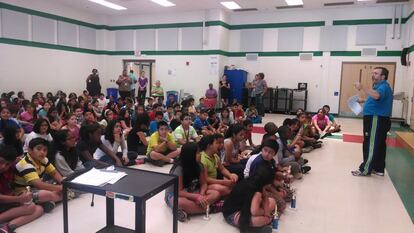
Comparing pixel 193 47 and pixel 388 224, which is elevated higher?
pixel 193 47

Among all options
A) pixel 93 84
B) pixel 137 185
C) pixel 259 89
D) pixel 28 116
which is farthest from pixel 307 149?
pixel 93 84

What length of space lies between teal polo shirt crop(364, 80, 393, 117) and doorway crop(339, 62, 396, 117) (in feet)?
27.0

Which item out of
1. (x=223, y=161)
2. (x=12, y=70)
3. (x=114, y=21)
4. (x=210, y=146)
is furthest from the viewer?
(x=114, y=21)

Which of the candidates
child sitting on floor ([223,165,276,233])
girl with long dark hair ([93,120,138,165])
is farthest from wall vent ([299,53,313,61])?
child sitting on floor ([223,165,276,233])

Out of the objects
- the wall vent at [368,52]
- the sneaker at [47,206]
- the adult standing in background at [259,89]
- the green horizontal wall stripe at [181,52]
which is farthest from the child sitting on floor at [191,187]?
the wall vent at [368,52]

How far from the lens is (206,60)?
14.0 m

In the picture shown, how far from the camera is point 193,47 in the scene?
14258mm

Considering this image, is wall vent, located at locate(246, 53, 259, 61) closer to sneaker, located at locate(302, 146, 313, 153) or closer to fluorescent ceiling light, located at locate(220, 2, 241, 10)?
fluorescent ceiling light, located at locate(220, 2, 241, 10)

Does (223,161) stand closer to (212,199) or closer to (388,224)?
(212,199)

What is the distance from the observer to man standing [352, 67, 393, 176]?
4805 millimetres

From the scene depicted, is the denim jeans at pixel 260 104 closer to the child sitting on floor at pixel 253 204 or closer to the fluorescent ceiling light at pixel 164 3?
the fluorescent ceiling light at pixel 164 3

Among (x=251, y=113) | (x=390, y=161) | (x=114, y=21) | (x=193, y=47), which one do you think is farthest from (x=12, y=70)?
(x=390, y=161)

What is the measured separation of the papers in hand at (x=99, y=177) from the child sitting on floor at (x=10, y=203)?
0.93 metres

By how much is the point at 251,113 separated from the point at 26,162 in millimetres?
8242
